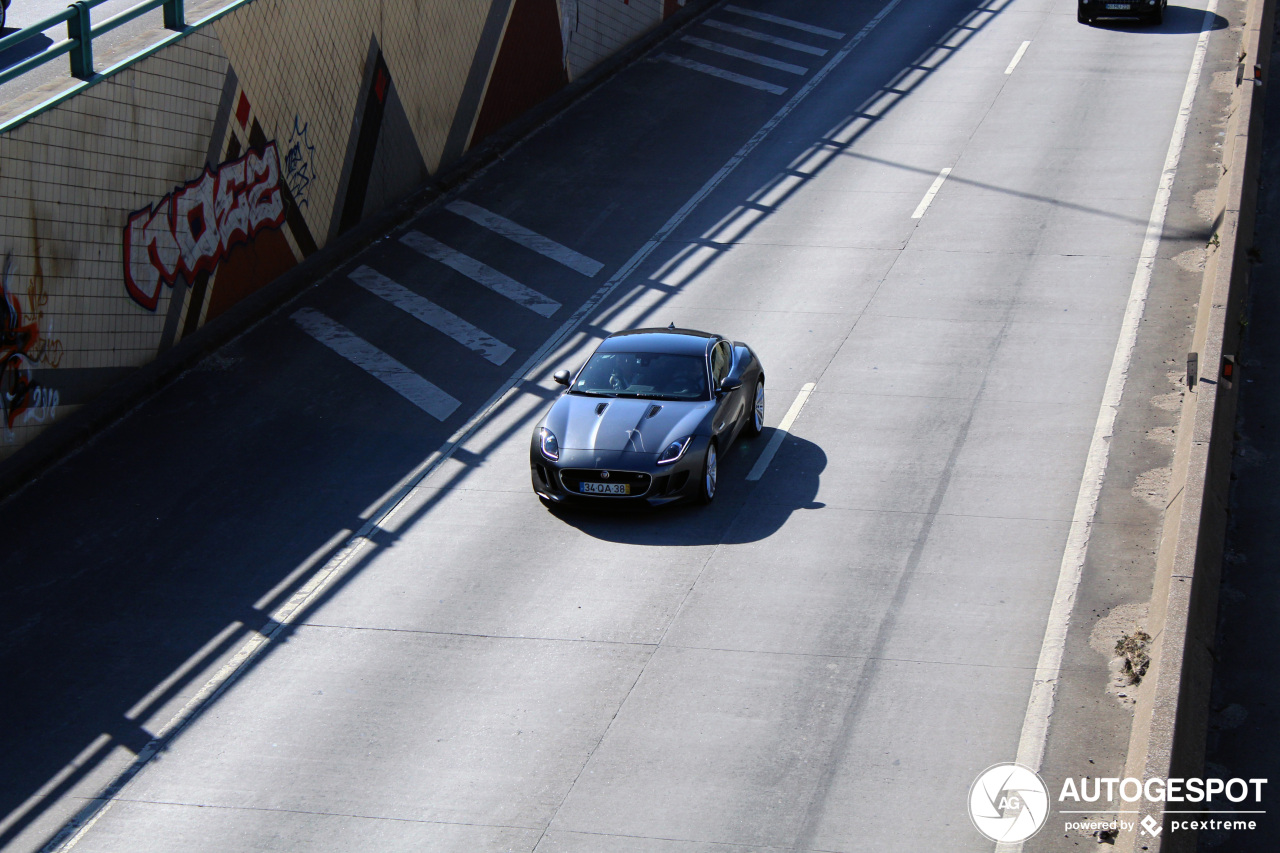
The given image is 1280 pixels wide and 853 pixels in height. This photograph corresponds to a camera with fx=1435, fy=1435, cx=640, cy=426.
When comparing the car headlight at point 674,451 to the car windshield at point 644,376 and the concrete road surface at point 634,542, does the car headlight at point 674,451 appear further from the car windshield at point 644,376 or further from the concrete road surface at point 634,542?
the car windshield at point 644,376

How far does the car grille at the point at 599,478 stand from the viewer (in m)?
14.0

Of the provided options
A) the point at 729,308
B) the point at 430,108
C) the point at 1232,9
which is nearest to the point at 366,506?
the point at 729,308

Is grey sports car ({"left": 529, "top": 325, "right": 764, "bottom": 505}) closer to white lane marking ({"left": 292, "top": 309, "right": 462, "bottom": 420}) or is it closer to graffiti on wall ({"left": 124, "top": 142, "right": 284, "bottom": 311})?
white lane marking ({"left": 292, "top": 309, "right": 462, "bottom": 420})

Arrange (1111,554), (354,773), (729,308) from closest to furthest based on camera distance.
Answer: (354,773) → (1111,554) → (729,308)

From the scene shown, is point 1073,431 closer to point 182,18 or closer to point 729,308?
point 729,308

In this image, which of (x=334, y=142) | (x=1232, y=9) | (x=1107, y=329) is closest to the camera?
(x=1107, y=329)

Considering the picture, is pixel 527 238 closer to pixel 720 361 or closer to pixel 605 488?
pixel 720 361

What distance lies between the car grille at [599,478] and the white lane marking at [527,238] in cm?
767

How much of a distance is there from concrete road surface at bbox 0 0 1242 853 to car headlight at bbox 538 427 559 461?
27.1 inches

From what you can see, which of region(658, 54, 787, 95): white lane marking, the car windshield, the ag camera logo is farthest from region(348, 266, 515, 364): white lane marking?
region(658, 54, 787, 95): white lane marking

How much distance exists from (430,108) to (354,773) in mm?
16454

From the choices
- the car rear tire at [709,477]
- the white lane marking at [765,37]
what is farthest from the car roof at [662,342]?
the white lane marking at [765,37]

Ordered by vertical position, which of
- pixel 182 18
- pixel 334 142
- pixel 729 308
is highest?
pixel 182 18

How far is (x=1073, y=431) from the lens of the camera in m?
15.7
